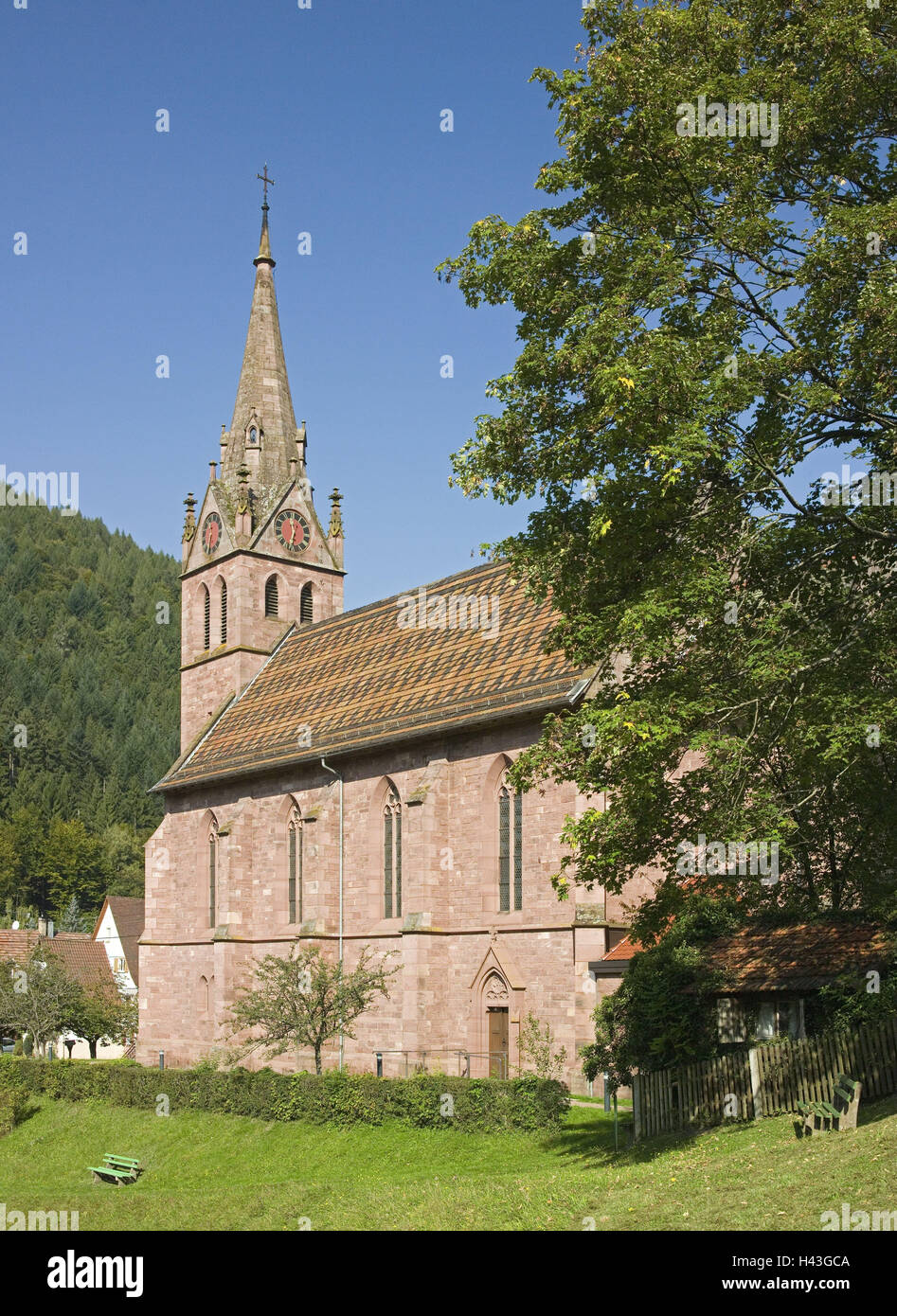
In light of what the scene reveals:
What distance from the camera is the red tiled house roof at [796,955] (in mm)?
17719

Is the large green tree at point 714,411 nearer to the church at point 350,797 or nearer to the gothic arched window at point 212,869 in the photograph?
the church at point 350,797

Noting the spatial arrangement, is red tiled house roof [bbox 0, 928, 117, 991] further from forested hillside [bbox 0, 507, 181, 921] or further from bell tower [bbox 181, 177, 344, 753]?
forested hillside [bbox 0, 507, 181, 921]

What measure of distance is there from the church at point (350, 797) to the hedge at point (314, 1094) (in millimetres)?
3098

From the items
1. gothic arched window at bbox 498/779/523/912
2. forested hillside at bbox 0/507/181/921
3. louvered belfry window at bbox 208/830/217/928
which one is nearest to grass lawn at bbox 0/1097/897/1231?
gothic arched window at bbox 498/779/523/912

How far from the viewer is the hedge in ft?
75.5

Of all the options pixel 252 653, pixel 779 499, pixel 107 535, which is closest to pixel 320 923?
pixel 252 653

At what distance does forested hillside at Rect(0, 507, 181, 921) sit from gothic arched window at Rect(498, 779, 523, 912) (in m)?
88.4

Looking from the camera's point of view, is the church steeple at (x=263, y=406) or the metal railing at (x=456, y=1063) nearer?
the metal railing at (x=456, y=1063)

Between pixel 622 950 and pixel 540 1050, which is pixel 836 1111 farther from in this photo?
pixel 540 1050

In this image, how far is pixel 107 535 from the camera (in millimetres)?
199000

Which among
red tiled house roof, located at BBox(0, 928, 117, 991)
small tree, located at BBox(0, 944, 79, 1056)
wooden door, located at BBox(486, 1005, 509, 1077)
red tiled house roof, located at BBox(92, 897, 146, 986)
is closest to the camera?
wooden door, located at BBox(486, 1005, 509, 1077)

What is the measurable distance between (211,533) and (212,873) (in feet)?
44.3

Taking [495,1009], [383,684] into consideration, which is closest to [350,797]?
[383,684]

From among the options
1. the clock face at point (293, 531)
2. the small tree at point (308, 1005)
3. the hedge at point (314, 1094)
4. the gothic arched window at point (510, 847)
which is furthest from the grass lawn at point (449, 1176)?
the clock face at point (293, 531)
